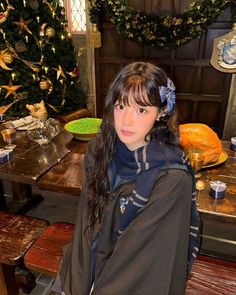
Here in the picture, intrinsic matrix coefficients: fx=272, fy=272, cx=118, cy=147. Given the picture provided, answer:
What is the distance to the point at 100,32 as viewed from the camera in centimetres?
398

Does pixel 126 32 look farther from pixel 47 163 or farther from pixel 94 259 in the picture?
pixel 94 259

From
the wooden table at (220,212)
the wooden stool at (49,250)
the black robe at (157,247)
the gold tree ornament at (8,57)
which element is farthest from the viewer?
the gold tree ornament at (8,57)

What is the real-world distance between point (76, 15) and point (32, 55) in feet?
5.04

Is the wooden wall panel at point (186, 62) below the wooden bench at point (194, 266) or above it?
above

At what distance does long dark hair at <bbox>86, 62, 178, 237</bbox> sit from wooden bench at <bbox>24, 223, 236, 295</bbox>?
36cm

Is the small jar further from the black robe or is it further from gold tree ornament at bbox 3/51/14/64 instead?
gold tree ornament at bbox 3/51/14/64

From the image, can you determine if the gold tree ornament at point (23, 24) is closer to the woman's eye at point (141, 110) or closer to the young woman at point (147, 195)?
the young woman at point (147, 195)

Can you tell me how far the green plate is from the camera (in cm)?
191

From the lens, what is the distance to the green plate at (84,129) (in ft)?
6.26

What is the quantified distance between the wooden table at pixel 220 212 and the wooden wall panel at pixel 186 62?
1.96 m

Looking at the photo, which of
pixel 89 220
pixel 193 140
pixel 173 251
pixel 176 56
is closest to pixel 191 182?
pixel 173 251

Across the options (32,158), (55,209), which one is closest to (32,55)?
(55,209)

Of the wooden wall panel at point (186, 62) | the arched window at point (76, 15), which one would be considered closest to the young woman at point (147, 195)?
the wooden wall panel at point (186, 62)

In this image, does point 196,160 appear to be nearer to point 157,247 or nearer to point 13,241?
point 157,247
